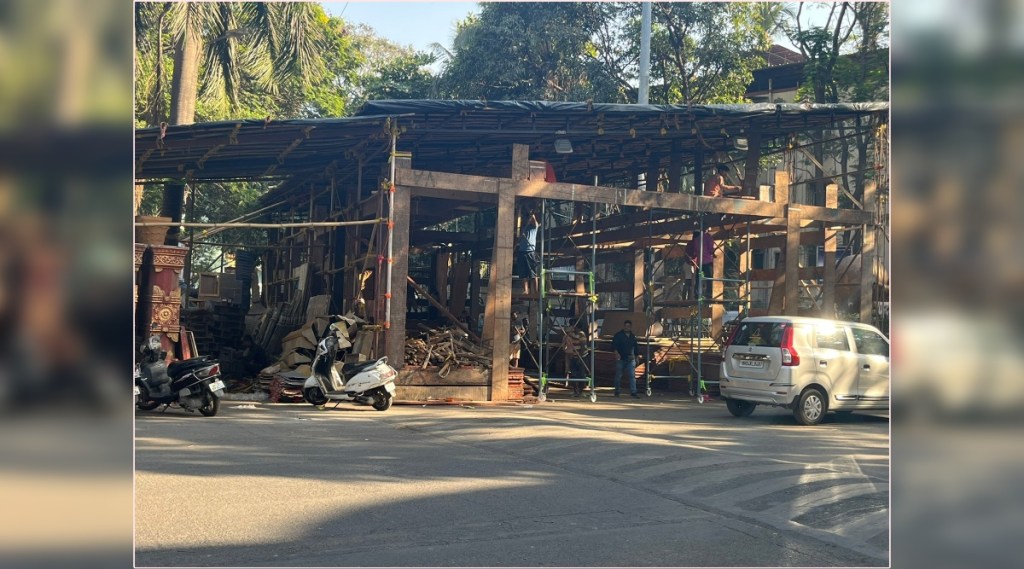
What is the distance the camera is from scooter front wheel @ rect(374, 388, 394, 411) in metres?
14.5

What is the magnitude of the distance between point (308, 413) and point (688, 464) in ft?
22.4

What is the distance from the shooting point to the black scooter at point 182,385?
13375 mm

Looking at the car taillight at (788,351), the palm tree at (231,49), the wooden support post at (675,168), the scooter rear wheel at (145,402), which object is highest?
the palm tree at (231,49)

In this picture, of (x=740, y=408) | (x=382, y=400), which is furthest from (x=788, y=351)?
(x=382, y=400)

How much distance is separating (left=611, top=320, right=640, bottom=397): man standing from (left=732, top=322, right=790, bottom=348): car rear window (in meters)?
4.28

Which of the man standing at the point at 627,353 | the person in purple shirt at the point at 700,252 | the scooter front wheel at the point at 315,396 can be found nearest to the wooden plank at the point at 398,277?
the scooter front wheel at the point at 315,396

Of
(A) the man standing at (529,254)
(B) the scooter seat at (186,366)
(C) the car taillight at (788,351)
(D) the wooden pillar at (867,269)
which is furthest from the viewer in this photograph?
(A) the man standing at (529,254)

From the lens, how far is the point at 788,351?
13.6 meters

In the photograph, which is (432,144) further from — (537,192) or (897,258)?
(897,258)

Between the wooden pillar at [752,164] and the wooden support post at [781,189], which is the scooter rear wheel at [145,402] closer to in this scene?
the wooden pillar at [752,164]

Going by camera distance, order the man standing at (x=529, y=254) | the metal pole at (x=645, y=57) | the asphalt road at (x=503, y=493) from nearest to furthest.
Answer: the asphalt road at (x=503, y=493) → the man standing at (x=529, y=254) → the metal pole at (x=645, y=57)

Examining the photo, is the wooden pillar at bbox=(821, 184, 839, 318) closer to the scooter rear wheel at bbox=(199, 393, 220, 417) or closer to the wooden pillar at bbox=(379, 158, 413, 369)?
the wooden pillar at bbox=(379, 158, 413, 369)

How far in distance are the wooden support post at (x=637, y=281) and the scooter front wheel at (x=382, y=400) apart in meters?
8.74

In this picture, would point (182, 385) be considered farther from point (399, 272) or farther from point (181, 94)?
point (181, 94)
